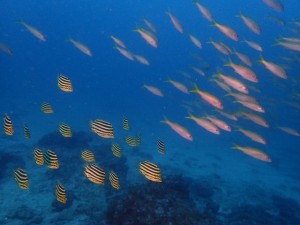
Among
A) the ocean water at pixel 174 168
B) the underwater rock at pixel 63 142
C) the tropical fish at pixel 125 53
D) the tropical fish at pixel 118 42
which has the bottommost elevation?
the underwater rock at pixel 63 142

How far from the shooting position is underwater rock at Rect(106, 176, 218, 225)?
6.99 metres

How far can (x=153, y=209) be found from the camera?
721cm

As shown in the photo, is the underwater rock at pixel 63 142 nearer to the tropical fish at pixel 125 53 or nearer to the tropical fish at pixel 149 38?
the tropical fish at pixel 125 53

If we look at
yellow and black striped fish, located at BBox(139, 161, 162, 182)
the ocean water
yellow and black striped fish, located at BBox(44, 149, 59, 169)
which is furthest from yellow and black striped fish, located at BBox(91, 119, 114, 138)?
yellow and black striped fish, located at BBox(139, 161, 162, 182)

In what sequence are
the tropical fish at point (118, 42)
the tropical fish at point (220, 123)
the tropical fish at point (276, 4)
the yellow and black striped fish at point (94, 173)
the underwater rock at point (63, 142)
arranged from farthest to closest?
the underwater rock at point (63, 142) → the tropical fish at point (118, 42) → the tropical fish at point (276, 4) → the tropical fish at point (220, 123) → the yellow and black striped fish at point (94, 173)

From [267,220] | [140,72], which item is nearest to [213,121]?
[267,220]

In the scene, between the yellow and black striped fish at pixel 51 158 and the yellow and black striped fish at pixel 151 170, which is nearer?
the yellow and black striped fish at pixel 151 170

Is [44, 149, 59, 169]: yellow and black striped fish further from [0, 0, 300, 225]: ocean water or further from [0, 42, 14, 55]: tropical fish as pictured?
[0, 42, 14, 55]: tropical fish

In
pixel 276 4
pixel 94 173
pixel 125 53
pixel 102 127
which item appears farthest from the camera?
pixel 125 53

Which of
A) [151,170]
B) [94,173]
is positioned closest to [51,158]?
[94,173]

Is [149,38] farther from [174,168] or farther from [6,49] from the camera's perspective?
[174,168]

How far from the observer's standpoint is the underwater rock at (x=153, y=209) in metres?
6.99

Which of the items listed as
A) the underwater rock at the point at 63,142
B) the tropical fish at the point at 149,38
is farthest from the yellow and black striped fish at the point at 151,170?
the underwater rock at the point at 63,142

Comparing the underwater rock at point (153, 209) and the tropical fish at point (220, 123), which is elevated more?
the tropical fish at point (220, 123)
